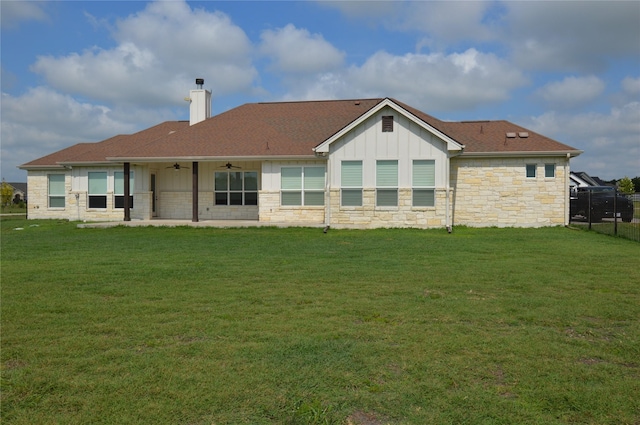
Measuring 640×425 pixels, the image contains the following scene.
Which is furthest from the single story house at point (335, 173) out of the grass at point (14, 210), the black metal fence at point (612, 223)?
the grass at point (14, 210)

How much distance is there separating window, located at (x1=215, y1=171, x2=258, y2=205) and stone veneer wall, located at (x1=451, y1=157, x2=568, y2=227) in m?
8.70

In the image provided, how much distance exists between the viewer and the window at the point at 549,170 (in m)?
20.2

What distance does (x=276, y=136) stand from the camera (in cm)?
2216

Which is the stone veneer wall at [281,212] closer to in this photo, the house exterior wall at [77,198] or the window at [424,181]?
the window at [424,181]

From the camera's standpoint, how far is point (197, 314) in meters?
6.22

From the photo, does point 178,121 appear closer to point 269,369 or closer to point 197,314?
point 197,314

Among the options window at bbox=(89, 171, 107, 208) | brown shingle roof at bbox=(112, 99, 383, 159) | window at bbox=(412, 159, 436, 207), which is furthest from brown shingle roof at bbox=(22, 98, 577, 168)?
window at bbox=(412, 159, 436, 207)

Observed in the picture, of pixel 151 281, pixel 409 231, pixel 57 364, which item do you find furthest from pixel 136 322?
pixel 409 231

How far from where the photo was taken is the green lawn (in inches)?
146

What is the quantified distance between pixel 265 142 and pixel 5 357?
57.4ft

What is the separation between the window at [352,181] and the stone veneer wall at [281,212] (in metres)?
1.50

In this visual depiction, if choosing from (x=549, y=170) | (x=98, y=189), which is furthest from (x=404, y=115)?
(x=98, y=189)

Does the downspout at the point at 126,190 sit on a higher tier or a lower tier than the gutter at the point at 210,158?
lower

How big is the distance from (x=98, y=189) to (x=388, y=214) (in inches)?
551
